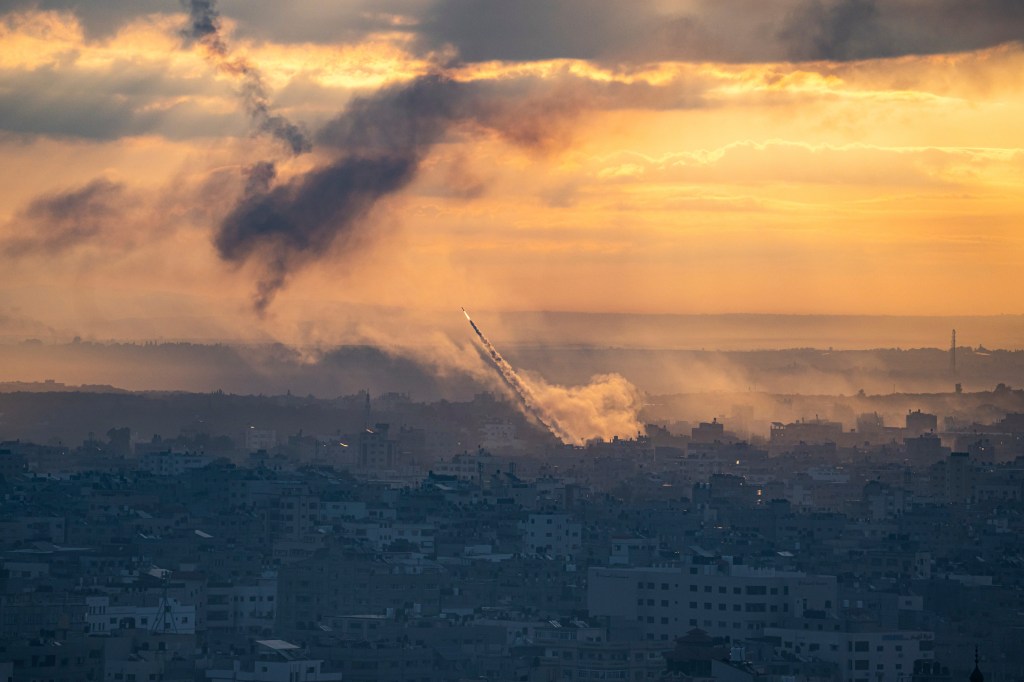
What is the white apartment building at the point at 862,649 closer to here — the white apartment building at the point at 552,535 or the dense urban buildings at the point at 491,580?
the dense urban buildings at the point at 491,580

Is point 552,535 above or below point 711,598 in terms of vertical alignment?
above

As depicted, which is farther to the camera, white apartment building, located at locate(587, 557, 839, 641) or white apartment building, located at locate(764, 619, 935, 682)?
white apartment building, located at locate(587, 557, 839, 641)

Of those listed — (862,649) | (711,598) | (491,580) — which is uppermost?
(491,580)

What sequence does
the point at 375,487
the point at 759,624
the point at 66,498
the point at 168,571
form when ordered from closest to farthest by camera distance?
the point at 759,624 < the point at 168,571 < the point at 66,498 < the point at 375,487

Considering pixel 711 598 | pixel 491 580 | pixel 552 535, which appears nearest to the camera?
pixel 711 598

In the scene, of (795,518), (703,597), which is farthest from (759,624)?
(795,518)

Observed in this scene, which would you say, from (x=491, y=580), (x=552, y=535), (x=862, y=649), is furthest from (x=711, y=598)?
(x=552, y=535)

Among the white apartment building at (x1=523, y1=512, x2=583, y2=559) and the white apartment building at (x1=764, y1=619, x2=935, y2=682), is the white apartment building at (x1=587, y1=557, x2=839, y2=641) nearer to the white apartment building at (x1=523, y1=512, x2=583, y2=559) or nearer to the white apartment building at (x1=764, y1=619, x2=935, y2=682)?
the white apartment building at (x1=764, y1=619, x2=935, y2=682)

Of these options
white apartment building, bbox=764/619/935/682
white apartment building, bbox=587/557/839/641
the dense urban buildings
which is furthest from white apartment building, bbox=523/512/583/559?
white apartment building, bbox=764/619/935/682

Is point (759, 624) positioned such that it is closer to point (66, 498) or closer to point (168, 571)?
point (168, 571)

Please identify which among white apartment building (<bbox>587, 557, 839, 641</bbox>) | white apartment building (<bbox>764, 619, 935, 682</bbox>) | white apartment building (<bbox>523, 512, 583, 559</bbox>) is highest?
white apartment building (<bbox>523, 512, 583, 559</bbox>)

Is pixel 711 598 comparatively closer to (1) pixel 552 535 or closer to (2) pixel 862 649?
(2) pixel 862 649
